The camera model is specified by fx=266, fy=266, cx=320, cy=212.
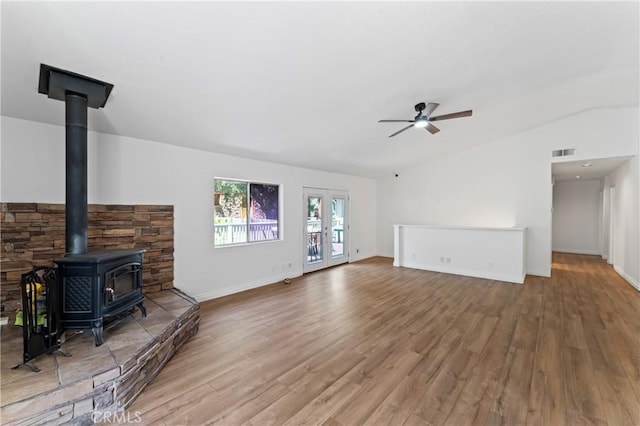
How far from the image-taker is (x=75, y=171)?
8.12 ft

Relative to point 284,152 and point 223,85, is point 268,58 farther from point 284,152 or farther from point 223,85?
point 284,152

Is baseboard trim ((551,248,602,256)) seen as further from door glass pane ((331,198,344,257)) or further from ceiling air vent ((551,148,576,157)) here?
door glass pane ((331,198,344,257))

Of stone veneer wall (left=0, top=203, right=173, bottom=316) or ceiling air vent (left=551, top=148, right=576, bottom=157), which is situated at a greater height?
ceiling air vent (left=551, top=148, right=576, bottom=157)

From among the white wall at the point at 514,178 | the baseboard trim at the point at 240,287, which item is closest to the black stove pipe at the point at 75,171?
the baseboard trim at the point at 240,287

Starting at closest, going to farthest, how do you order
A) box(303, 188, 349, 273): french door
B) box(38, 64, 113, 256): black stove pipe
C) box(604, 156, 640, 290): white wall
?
box(38, 64, 113, 256): black stove pipe
box(604, 156, 640, 290): white wall
box(303, 188, 349, 273): french door

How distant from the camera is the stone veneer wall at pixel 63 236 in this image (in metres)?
2.85

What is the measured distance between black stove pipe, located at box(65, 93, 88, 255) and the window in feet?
6.81

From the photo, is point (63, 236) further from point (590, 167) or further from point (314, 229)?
point (590, 167)

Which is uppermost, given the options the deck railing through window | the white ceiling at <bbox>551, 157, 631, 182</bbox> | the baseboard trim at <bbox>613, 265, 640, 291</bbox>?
the white ceiling at <bbox>551, 157, 631, 182</bbox>

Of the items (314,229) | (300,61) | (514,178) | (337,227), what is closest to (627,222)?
(514,178)

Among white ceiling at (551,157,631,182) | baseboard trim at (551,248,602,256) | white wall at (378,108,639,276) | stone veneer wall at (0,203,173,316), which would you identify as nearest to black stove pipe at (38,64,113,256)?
stone veneer wall at (0,203,173,316)

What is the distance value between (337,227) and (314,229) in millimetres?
897

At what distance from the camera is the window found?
15.3 ft

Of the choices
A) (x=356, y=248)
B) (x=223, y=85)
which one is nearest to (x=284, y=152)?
(x=223, y=85)
